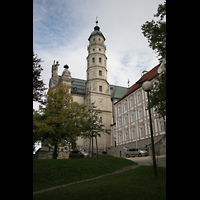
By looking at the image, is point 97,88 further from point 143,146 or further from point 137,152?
point 137,152

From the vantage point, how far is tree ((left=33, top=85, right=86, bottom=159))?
946 inches

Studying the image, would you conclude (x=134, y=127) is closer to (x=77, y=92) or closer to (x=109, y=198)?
(x=77, y=92)

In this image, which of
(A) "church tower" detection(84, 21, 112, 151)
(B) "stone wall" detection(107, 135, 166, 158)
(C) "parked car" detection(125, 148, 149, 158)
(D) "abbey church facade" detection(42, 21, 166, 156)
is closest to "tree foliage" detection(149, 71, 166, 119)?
(B) "stone wall" detection(107, 135, 166, 158)

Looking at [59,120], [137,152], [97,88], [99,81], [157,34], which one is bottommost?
[137,152]

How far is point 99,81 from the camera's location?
57250mm

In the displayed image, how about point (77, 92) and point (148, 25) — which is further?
point (77, 92)

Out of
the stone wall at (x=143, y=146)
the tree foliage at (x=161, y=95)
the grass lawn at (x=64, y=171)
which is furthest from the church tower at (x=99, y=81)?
the tree foliage at (x=161, y=95)

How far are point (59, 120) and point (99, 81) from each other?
34.1 metres

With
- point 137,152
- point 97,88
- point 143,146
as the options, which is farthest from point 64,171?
point 97,88

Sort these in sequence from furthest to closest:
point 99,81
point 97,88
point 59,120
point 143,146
→ point 99,81 < point 97,88 < point 143,146 < point 59,120
